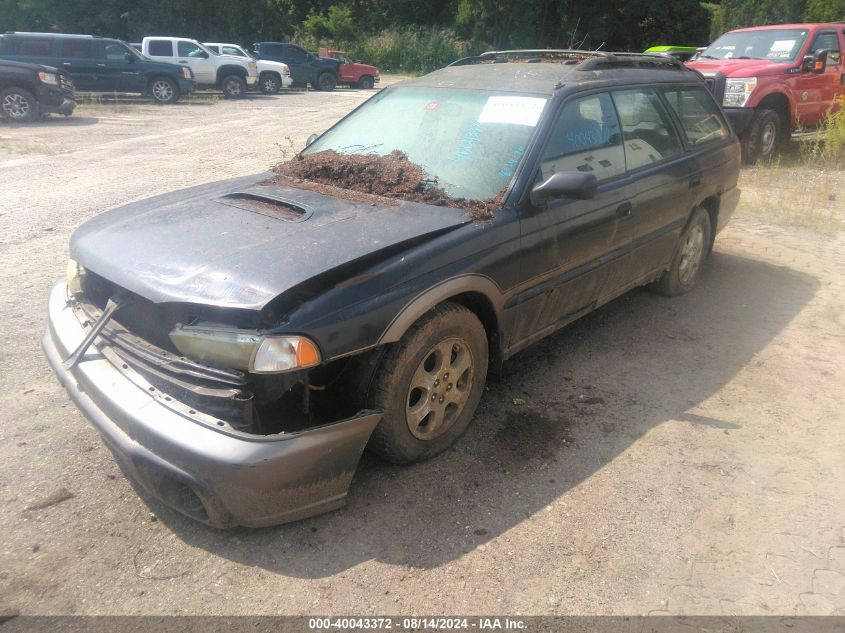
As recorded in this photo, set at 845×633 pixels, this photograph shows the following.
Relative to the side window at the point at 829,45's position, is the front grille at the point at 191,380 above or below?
below

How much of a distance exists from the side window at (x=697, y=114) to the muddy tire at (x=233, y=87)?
19725 mm

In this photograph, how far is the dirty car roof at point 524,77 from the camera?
3801 millimetres

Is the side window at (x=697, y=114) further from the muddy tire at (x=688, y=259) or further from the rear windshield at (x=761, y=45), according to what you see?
the rear windshield at (x=761, y=45)

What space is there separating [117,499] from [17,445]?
2.33 feet

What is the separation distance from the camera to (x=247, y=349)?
240 cm

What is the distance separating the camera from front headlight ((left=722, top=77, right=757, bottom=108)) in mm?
9562

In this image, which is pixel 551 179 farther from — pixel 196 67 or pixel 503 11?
pixel 503 11

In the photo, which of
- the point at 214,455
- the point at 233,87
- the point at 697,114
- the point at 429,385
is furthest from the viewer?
the point at 233,87

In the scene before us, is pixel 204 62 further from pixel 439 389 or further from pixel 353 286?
pixel 353 286

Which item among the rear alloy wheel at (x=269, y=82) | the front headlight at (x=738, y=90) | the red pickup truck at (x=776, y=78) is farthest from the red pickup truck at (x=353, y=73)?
the front headlight at (x=738, y=90)

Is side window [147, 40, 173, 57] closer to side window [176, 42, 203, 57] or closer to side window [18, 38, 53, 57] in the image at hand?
side window [176, 42, 203, 57]

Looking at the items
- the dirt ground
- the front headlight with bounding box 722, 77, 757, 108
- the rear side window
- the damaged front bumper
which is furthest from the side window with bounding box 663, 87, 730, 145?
the rear side window

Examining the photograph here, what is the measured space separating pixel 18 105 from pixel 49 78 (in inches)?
34.2

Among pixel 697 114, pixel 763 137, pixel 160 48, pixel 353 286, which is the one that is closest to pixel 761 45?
pixel 763 137
